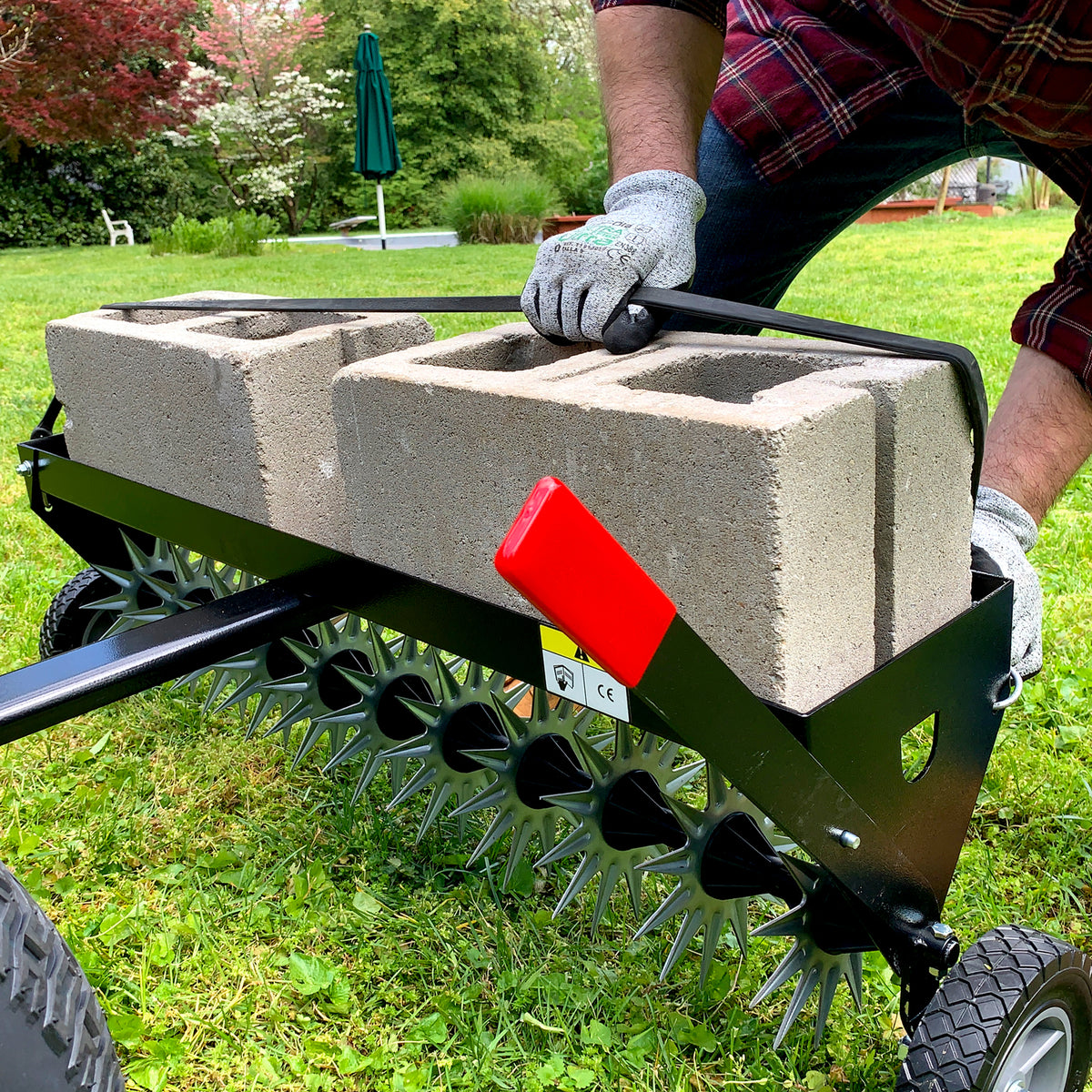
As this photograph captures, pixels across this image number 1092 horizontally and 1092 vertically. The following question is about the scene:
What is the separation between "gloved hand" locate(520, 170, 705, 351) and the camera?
1.39 m

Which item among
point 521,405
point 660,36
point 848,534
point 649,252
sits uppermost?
point 660,36

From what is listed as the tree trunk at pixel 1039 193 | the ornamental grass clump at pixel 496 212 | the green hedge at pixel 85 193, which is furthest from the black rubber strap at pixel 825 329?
the green hedge at pixel 85 193

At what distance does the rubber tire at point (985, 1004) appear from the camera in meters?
1.12

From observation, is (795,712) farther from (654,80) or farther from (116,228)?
(116,228)

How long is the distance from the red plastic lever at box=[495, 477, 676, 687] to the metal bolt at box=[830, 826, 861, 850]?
415mm

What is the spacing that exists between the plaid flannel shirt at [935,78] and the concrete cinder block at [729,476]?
19.7 inches

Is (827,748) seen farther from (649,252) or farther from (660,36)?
(660,36)

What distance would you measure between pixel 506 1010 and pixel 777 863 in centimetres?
46

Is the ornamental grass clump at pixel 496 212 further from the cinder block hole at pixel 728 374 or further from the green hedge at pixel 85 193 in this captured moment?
the cinder block hole at pixel 728 374

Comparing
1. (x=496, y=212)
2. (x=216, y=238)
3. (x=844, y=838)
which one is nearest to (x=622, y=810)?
(x=844, y=838)

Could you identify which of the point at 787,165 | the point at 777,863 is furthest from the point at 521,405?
the point at 787,165

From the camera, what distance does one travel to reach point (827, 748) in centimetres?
109

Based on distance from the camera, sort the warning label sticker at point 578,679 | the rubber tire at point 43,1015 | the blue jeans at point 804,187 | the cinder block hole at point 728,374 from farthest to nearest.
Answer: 1. the blue jeans at point 804,187
2. the cinder block hole at point 728,374
3. the warning label sticker at point 578,679
4. the rubber tire at point 43,1015

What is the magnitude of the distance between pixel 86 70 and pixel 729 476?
1683cm
